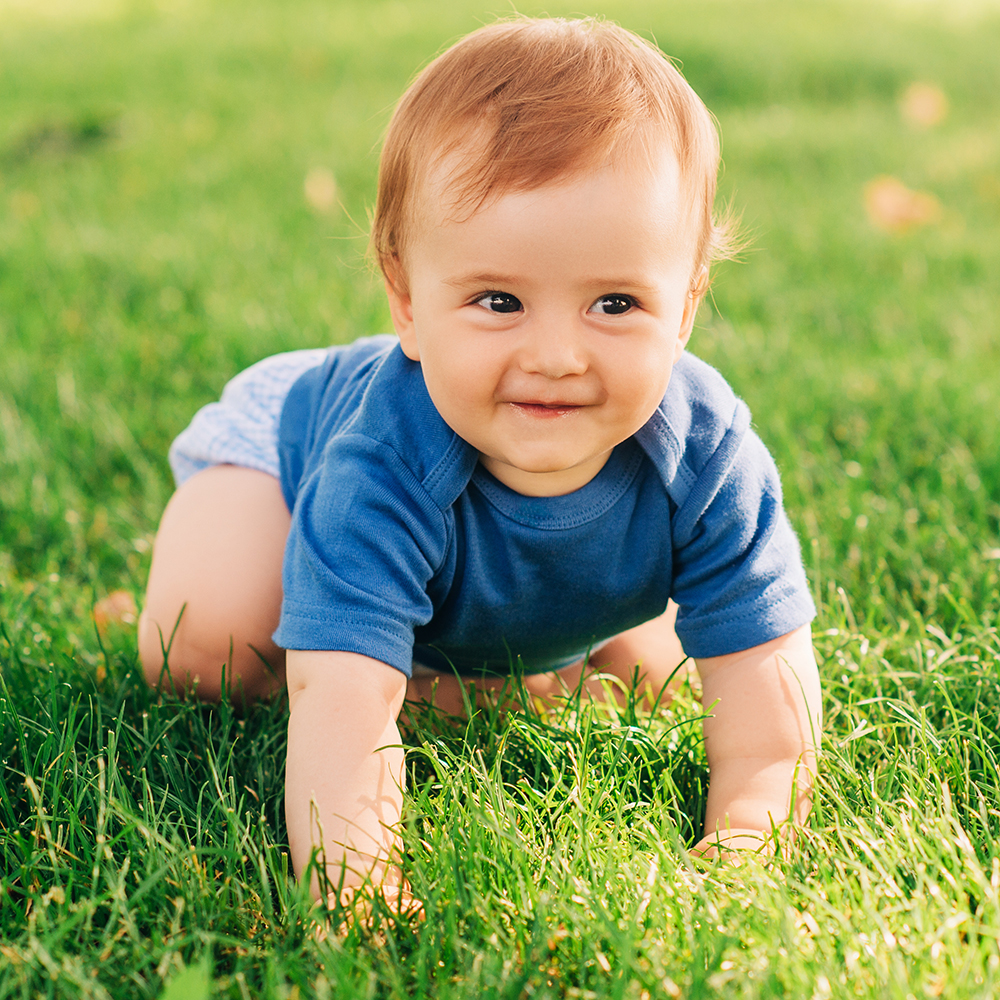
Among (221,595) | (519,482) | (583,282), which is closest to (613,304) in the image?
(583,282)

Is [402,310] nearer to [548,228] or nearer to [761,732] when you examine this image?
[548,228]

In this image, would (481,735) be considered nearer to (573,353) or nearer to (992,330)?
(573,353)

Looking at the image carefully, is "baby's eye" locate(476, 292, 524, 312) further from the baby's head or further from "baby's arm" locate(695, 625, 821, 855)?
"baby's arm" locate(695, 625, 821, 855)

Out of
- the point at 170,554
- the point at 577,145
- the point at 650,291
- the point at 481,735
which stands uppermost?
the point at 577,145

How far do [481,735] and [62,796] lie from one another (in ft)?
2.00

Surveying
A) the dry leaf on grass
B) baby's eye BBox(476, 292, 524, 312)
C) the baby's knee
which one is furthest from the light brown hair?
the dry leaf on grass

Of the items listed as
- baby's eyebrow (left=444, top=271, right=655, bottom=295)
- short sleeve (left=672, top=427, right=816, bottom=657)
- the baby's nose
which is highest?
baby's eyebrow (left=444, top=271, right=655, bottom=295)

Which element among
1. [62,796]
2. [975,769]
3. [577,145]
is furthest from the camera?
[975,769]

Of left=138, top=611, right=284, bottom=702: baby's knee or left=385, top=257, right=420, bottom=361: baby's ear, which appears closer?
left=385, top=257, right=420, bottom=361: baby's ear

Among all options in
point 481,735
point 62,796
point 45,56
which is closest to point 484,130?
point 481,735

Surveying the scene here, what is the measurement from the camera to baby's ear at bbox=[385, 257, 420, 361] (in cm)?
159

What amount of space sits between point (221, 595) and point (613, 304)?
0.83 meters

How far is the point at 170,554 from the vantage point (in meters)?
1.86

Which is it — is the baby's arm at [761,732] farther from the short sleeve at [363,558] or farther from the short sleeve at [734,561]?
the short sleeve at [363,558]
